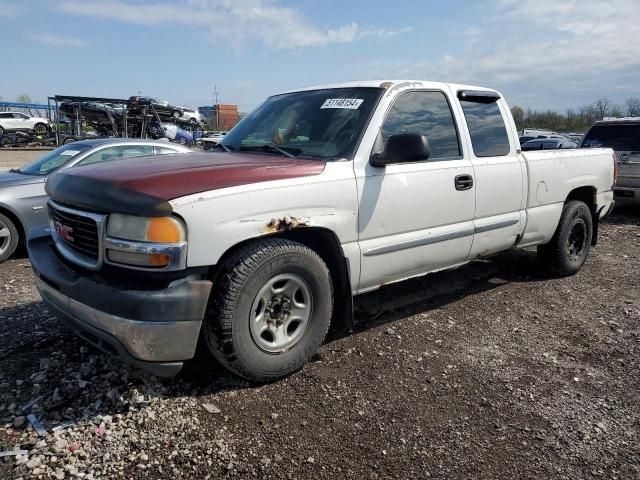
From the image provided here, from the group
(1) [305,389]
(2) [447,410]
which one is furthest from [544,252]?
(1) [305,389]

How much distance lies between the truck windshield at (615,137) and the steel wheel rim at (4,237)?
980cm

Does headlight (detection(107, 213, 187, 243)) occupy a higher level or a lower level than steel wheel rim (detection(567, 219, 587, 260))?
higher

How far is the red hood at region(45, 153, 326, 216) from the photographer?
264 cm

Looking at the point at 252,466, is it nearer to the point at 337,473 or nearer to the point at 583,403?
the point at 337,473

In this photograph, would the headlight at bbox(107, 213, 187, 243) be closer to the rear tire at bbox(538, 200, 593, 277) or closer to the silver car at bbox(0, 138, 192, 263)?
the silver car at bbox(0, 138, 192, 263)

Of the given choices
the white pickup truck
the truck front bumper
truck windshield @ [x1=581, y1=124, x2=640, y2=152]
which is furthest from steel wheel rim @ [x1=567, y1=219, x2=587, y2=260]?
truck windshield @ [x1=581, y1=124, x2=640, y2=152]

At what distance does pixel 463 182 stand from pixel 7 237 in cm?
520

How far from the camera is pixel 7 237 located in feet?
19.6

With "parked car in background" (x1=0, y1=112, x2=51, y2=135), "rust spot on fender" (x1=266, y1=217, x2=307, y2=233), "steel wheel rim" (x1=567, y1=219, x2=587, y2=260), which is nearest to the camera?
"rust spot on fender" (x1=266, y1=217, x2=307, y2=233)

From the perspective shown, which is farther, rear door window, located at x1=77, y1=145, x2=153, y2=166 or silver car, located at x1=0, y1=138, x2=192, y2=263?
rear door window, located at x1=77, y1=145, x2=153, y2=166

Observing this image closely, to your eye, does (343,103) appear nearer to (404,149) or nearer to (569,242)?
(404,149)

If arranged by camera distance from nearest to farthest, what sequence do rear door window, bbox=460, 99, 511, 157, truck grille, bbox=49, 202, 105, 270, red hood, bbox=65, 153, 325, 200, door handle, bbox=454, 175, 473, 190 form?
red hood, bbox=65, 153, 325, 200
truck grille, bbox=49, 202, 105, 270
door handle, bbox=454, 175, 473, 190
rear door window, bbox=460, 99, 511, 157

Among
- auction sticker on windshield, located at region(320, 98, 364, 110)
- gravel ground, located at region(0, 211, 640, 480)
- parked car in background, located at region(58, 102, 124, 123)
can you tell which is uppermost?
parked car in background, located at region(58, 102, 124, 123)

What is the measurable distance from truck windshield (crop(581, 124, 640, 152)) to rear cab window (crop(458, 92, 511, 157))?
6355 mm
